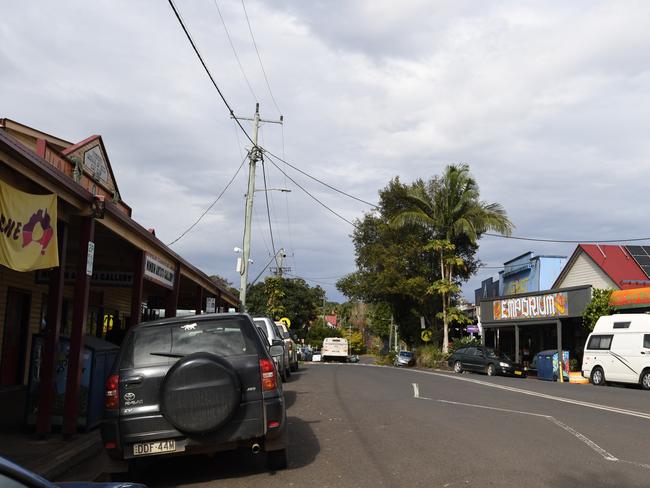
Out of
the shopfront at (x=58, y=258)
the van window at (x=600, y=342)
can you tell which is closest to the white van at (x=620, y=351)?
the van window at (x=600, y=342)

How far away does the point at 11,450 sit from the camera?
25.6ft

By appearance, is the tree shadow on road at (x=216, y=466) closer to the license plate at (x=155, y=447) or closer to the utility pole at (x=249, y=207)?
the license plate at (x=155, y=447)

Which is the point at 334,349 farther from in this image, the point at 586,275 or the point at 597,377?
the point at 597,377

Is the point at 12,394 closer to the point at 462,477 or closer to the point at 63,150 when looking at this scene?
the point at 63,150

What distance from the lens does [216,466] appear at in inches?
288

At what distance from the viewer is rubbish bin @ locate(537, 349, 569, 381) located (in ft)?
87.8

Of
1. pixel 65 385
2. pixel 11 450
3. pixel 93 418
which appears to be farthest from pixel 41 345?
pixel 11 450

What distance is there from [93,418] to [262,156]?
2143 centimetres

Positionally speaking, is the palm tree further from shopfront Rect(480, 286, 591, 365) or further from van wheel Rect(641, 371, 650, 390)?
van wheel Rect(641, 371, 650, 390)

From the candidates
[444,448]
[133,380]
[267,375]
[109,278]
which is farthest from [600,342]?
[133,380]

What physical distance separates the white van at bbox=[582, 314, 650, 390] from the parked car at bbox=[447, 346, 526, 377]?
434 cm

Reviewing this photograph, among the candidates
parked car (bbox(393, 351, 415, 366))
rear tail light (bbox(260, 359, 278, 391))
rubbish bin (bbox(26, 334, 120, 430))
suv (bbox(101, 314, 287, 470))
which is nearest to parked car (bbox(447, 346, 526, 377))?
parked car (bbox(393, 351, 415, 366))

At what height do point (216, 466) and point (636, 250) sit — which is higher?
point (636, 250)

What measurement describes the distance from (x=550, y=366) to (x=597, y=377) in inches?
161
